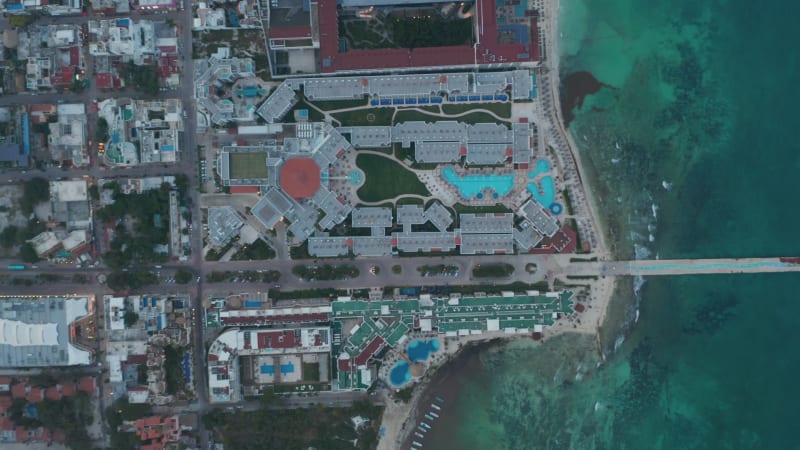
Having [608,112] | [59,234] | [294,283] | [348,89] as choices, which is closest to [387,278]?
[294,283]

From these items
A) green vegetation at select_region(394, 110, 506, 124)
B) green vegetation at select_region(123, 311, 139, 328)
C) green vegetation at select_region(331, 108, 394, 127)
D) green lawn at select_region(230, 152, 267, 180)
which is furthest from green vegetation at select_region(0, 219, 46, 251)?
green vegetation at select_region(394, 110, 506, 124)

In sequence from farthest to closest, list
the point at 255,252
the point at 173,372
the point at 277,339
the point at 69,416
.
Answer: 1. the point at 173,372
2. the point at 255,252
3. the point at 277,339
4. the point at 69,416

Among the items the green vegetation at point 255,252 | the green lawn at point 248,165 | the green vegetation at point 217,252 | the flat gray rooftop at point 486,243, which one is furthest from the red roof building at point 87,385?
the flat gray rooftop at point 486,243

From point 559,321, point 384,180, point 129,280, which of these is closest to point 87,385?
point 129,280

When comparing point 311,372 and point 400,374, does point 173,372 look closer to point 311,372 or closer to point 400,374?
point 311,372

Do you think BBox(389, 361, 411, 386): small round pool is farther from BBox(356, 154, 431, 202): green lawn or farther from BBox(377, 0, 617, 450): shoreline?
BBox(356, 154, 431, 202): green lawn

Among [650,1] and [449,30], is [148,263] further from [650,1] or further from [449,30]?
[650,1]
